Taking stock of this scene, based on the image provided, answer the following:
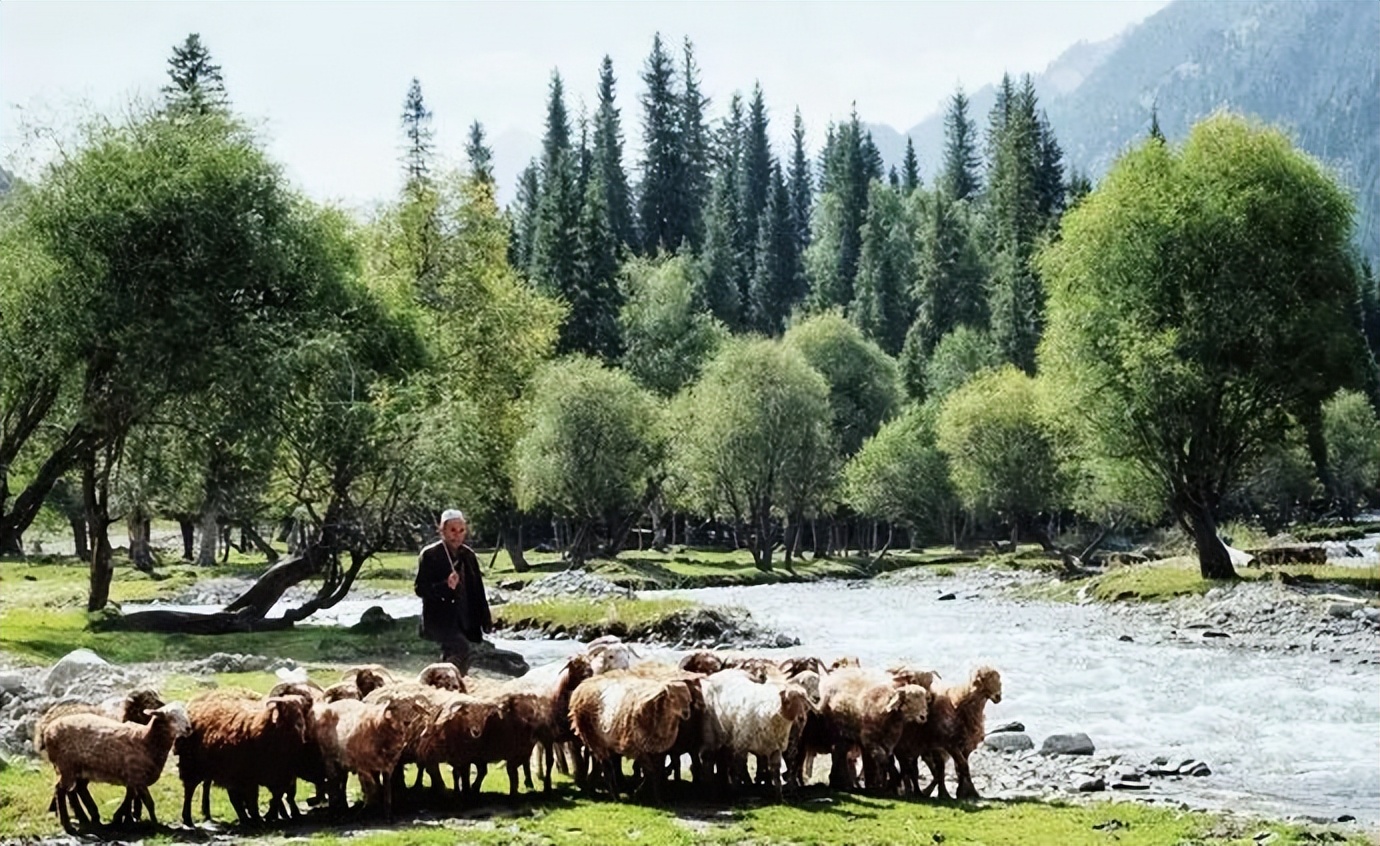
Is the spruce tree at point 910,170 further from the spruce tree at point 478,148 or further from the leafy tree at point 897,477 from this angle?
the leafy tree at point 897,477

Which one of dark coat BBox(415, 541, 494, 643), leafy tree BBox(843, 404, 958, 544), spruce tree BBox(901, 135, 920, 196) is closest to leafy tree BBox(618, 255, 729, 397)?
leafy tree BBox(843, 404, 958, 544)

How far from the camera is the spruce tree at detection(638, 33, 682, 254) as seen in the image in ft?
465

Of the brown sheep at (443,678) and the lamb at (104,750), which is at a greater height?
the brown sheep at (443,678)

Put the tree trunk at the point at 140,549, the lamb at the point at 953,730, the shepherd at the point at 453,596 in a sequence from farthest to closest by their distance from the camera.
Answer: the tree trunk at the point at 140,549 < the shepherd at the point at 453,596 < the lamb at the point at 953,730

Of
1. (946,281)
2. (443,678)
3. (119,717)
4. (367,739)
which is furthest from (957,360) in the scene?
(119,717)

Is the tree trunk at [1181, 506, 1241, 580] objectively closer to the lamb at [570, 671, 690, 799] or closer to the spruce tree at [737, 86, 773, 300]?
the lamb at [570, 671, 690, 799]

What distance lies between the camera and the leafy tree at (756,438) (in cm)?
7925

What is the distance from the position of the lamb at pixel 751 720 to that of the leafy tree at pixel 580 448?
2189 inches

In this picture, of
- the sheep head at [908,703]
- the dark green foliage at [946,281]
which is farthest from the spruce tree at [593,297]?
the sheep head at [908,703]

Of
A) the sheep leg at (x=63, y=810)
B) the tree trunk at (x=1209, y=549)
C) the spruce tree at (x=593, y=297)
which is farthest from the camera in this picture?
the spruce tree at (x=593, y=297)

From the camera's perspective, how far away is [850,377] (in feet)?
340

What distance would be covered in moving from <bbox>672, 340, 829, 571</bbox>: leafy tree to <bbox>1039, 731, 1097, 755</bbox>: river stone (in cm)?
5721

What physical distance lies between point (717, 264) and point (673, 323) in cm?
2662

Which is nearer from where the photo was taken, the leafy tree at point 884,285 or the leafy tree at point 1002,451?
the leafy tree at point 1002,451
